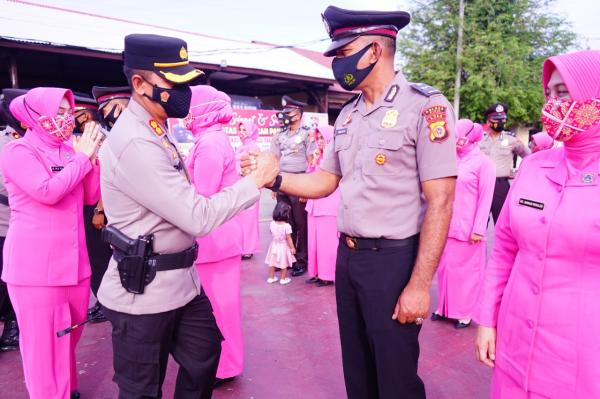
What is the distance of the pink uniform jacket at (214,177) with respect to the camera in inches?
117

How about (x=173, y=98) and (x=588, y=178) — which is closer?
(x=588, y=178)

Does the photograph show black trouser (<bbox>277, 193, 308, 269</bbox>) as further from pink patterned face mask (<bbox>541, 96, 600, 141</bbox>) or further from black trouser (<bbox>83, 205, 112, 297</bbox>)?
pink patterned face mask (<bbox>541, 96, 600, 141</bbox>)

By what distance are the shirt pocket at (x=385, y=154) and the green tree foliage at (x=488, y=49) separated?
67.0 feet

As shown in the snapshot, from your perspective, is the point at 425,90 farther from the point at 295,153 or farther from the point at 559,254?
the point at 295,153

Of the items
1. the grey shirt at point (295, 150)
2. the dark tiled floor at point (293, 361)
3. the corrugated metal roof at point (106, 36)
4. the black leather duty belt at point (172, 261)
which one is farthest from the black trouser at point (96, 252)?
the corrugated metal roof at point (106, 36)

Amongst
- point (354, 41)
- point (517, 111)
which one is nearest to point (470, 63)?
point (517, 111)

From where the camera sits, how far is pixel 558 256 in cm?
155

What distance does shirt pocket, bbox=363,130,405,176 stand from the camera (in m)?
1.98

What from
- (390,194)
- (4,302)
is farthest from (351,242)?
(4,302)

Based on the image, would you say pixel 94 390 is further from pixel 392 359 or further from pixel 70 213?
pixel 392 359

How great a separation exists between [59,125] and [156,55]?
3.91 feet

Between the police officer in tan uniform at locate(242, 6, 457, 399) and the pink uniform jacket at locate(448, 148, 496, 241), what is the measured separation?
7.20 ft

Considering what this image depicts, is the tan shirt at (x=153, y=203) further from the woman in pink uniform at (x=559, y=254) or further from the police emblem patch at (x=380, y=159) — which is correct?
the woman in pink uniform at (x=559, y=254)

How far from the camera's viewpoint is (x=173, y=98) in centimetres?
205
